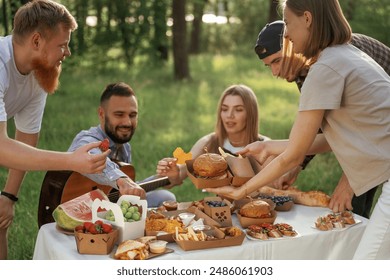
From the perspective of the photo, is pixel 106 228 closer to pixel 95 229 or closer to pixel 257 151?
pixel 95 229

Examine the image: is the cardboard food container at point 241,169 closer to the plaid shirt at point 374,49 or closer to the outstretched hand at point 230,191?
the outstretched hand at point 230,191

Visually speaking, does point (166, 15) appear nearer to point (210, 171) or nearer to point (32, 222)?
point (32, 222)

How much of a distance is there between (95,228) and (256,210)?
2.71 feet

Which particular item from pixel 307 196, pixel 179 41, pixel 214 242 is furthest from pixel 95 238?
pixel 179 41

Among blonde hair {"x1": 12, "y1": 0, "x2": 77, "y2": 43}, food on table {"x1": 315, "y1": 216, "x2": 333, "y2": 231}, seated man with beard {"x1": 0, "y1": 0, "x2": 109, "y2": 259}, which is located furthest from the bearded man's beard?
food on table {"x1": 315, "y1": 216, "x2": 333, "y2": 231}

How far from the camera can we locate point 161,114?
32.6ft

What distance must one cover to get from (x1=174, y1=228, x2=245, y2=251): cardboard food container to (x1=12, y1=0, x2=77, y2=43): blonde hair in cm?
128

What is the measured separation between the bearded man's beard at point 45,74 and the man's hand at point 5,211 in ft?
2.21

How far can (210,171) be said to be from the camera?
3102 millimetres

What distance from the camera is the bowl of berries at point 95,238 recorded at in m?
2.71

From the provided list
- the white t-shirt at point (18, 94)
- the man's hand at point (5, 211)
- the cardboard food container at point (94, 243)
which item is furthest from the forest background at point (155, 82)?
the cardboard food container at point (94, 243)

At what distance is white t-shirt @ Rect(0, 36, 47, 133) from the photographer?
3.28m

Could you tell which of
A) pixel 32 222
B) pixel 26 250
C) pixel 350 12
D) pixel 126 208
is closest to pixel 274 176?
pixel 126 208

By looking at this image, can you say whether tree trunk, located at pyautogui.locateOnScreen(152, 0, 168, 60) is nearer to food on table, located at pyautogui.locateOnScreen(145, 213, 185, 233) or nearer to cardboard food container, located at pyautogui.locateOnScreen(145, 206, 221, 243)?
cardboard food container, located at pyautogui.locateOnScreen(145, 206, 221, 243)
